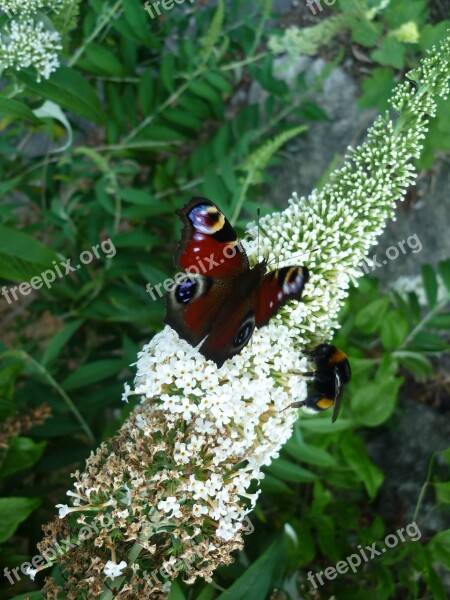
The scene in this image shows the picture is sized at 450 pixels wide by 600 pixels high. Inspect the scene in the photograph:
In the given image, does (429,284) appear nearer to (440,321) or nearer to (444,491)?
(440,321)

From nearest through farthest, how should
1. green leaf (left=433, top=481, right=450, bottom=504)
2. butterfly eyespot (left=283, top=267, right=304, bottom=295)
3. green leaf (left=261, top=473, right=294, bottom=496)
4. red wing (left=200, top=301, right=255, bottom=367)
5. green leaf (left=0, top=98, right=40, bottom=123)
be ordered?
butterfly eyespot (left=283, top=267, right=304, bottom=295) < red wing (left=200, top=301, right=255, bottom=367) < green leaf (left=0, top=98, right=40, bottom=123) < green leaf (left=433, top=481, right=450, bottom=504) < green leaf (left=261, top=473, right=294, bottom=496)

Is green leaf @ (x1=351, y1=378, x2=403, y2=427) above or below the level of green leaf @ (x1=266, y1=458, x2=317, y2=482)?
above

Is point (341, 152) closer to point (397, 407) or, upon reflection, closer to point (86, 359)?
point (397, 407)

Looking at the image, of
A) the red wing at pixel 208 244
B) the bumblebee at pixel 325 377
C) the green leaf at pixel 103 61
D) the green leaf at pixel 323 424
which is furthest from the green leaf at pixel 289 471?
the green leaf at pixel 103 61

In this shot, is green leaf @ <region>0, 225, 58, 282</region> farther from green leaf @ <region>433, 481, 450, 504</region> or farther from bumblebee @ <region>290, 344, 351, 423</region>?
green leaf @ <region>433, 481, 450, 504</region>

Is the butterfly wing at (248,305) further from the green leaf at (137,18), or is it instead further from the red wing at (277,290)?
the green leaf at (137,18)

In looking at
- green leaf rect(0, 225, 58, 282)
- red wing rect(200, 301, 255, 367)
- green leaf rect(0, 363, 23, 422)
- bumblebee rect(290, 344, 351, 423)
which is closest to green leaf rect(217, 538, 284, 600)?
bumblebee rect(290, 344, 351, 423)

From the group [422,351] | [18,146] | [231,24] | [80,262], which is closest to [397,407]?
[422,351]
